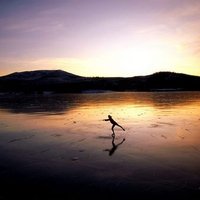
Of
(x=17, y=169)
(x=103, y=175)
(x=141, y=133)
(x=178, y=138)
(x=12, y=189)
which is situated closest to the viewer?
(x=12, y=189)

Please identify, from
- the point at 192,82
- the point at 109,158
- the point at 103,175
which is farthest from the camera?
the point at 192,82

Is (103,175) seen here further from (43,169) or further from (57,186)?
(43,169)

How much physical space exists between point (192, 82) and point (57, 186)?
170 m

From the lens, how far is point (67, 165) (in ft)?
30.8

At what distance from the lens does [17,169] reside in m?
8.92

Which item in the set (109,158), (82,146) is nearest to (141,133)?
(82,146)

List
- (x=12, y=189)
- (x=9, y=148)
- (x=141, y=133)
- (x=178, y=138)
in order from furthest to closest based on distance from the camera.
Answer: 1. (x=141, y=133)
2. (x=178, y=138)
3. (x=9, y=148)
4. (x=12, y=189)

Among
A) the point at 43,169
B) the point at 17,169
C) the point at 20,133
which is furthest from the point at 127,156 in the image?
the point at 20,133

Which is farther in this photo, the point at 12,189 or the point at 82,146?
the point at 82,146

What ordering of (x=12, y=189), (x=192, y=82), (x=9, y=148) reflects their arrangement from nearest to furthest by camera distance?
(x=12, y=189)
(x=9, y=148)
(x=192, y=82)

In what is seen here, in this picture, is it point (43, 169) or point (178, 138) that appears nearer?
point (43, 169)

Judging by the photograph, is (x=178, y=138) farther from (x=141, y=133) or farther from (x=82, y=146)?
(x=82, y=146)

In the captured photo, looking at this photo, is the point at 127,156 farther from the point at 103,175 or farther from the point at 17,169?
the point at 17,169

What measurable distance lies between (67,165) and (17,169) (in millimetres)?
1900
